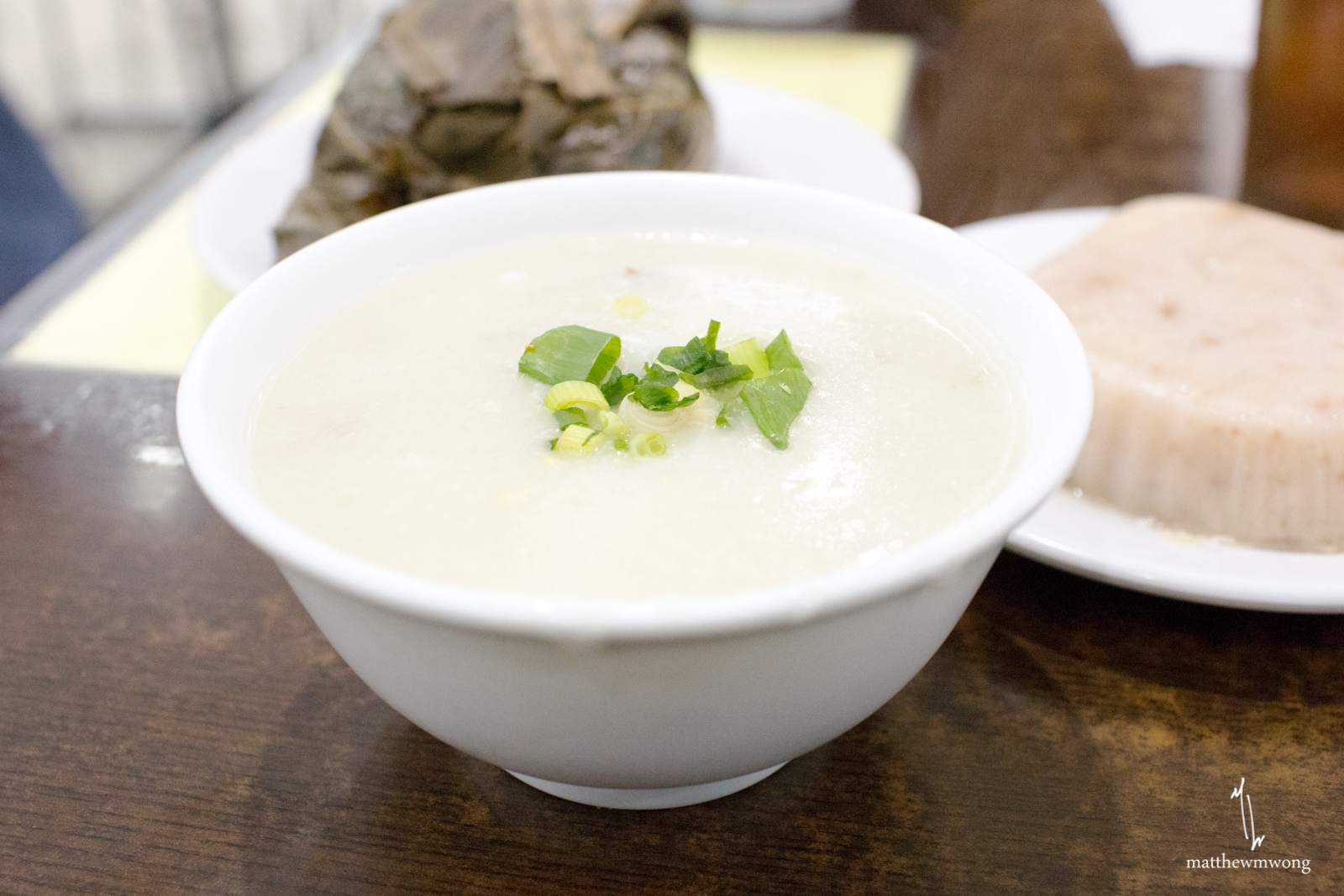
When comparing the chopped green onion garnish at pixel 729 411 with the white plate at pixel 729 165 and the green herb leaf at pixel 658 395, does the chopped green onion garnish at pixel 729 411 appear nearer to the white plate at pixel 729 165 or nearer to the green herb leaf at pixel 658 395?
the green herb leaf at pixel 658 395

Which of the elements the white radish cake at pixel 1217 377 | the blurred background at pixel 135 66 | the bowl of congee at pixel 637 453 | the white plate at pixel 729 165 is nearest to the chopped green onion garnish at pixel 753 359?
the bowl of congee at pixel 637 453

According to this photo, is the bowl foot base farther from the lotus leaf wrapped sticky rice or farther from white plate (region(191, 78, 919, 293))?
the lotus leaf wrapped sticky rice

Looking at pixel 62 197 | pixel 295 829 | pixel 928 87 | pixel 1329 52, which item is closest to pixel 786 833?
pixel 295 829

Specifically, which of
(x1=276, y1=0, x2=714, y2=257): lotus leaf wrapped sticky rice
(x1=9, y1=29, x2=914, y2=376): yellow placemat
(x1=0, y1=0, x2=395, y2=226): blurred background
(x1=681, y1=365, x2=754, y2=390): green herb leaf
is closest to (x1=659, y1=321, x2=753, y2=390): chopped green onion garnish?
(x1=681, y1=365, x2=754, y2=390): green herb leaf

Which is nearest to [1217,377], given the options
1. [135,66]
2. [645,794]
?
[645,794]

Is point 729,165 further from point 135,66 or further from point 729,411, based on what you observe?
point 135,66

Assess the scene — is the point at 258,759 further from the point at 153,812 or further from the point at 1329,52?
the point at 1329,52
